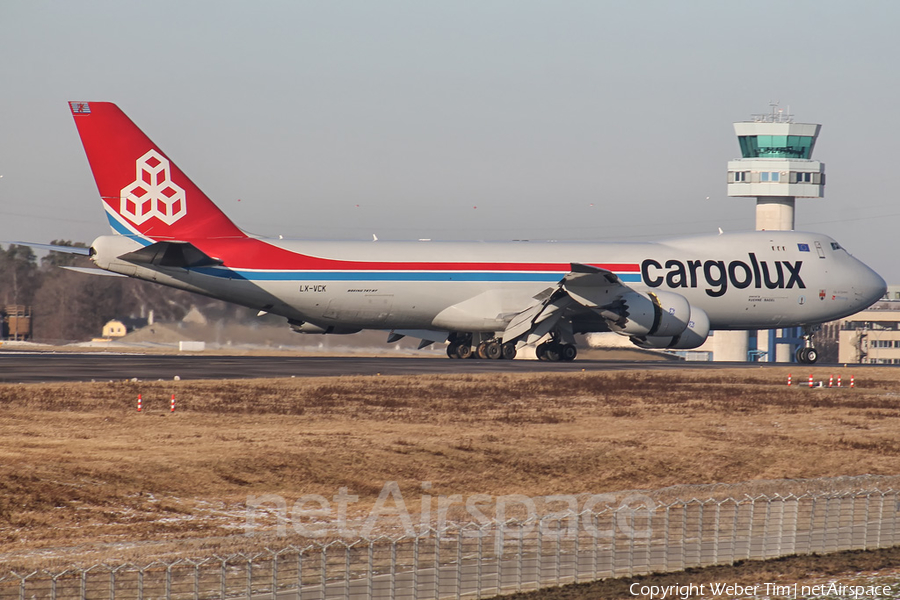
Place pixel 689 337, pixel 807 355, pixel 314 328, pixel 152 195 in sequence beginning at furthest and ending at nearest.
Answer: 1. pixel 807 355
2. pixel 314 328
3. pixel 689 337
4. pixel 152 195

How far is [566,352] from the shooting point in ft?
151

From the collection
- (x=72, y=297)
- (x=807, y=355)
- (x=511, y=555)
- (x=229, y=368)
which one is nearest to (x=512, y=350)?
(x=229, y=368)

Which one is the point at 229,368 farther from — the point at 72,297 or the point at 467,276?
the point at 72,297

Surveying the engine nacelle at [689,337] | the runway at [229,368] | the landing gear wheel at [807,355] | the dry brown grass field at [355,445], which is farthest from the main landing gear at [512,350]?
the dry brown grass field at [355,445]

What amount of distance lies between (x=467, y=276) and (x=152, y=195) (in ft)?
41.6

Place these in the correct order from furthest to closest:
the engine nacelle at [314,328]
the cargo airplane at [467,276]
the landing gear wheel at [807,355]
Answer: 1. the landing gear wheel at [807,355]
2. the engine nacelle at [314,328]
3. the cargo airplane at [467,276]

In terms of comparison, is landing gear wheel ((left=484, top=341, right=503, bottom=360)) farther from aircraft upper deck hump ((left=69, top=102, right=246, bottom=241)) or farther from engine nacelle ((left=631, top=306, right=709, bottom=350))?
aircraft upper deck hump ((left=69, top=102, right=246, bottom=241))

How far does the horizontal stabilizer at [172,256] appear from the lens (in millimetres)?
39747

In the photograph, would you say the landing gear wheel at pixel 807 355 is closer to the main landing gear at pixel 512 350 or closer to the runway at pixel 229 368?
the runway at pixel 229 368

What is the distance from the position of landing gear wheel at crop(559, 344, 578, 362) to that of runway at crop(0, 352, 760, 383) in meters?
1.09

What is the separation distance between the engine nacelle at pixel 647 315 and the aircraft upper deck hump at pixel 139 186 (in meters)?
15.2

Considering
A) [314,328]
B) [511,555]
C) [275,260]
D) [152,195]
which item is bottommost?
[511,555]

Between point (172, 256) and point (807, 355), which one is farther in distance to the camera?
point (807, 355)

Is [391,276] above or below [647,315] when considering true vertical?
above
